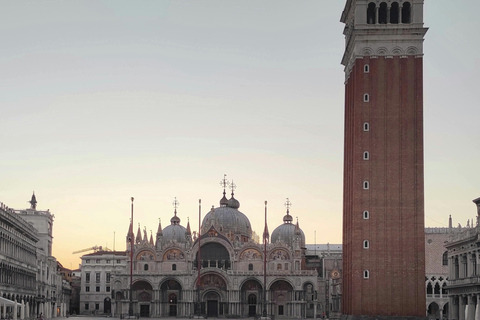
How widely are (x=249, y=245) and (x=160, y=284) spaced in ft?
50.4

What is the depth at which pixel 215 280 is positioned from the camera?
129125 millimetres

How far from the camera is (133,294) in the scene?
5103 inches

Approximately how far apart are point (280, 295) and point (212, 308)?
1093cm

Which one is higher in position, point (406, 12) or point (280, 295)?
point (406, 12)

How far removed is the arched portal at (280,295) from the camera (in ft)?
418

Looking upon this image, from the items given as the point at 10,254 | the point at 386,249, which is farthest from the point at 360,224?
the point at 10,254

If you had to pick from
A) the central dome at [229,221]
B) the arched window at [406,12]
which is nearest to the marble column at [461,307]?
the arched window at [406,12]

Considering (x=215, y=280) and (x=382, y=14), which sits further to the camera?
(x=215, y=280)

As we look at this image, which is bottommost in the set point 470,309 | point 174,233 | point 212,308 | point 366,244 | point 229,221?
point 212,308

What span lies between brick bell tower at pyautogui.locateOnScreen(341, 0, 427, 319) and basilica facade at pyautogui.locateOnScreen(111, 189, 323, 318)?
40.3m

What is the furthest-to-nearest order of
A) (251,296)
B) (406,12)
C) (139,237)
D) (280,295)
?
1. (139,237)
2. (251,296)
3. (280,295)
4. (406,12)

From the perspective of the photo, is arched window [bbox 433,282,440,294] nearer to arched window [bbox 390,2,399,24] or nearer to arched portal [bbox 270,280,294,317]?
arched portal [bbox 270,280,294,317]

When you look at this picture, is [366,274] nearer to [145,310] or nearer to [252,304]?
[252,304]

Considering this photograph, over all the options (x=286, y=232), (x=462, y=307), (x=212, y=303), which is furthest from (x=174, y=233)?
(x=462, y=307)
